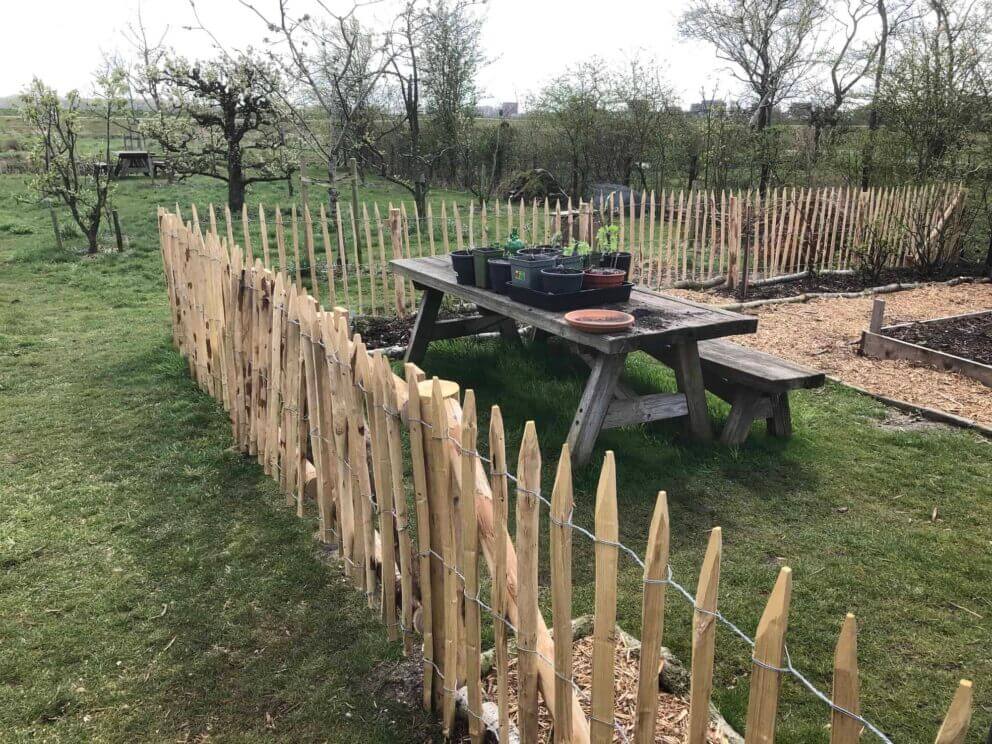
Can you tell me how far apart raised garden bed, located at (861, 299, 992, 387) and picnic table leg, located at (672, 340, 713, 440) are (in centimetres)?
283

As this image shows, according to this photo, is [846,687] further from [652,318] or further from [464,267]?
[464,267]

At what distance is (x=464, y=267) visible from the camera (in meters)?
5.30

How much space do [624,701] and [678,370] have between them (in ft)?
8.75

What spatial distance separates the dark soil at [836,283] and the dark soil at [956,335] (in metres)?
2.23

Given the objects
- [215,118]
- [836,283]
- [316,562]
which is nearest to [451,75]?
[215,118]

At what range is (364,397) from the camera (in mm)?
2691

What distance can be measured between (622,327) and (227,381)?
2.64 m

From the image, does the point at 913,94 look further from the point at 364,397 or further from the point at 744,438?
the point at 364,397

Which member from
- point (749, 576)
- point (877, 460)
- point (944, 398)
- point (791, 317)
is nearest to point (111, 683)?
point (749, 576)

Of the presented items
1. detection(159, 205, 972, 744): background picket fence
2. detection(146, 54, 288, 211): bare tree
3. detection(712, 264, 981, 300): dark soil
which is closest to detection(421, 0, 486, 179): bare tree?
detection(146, 54, 288, 211): bare tree

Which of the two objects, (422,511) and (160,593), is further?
(160,593)

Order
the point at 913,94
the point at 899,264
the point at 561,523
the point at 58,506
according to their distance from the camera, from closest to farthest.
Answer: the point at 561,523, the point at 58,506, the point at 899,264, the point at 913,94

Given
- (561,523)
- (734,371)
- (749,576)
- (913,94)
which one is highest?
(913,94)

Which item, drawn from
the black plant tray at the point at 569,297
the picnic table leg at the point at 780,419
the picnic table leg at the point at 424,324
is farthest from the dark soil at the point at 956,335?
the picnic table leg at the point at 424,324
